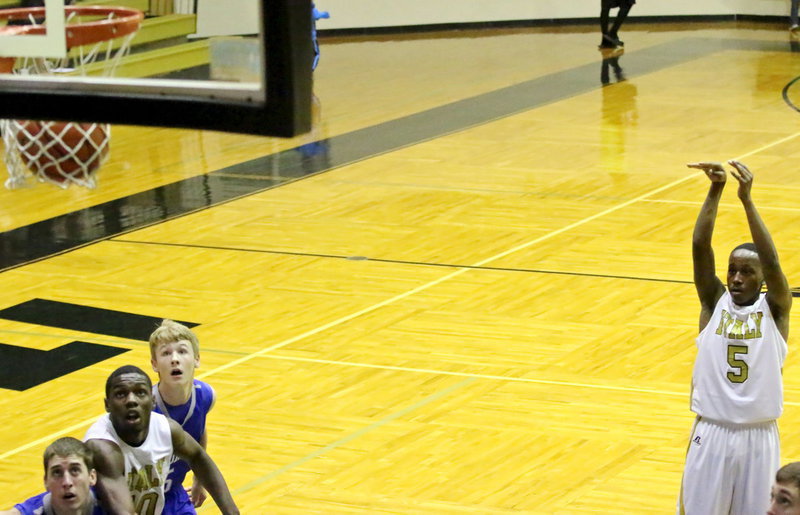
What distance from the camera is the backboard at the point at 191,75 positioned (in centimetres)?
293

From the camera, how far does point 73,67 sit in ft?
11.6

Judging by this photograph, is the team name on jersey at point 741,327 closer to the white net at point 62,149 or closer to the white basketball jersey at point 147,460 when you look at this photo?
the white basketball jersey at point 147,460

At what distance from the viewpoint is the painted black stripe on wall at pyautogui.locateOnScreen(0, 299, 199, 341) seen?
25.4 feet

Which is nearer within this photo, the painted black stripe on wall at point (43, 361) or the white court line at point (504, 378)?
the white court line at point (504, 378)

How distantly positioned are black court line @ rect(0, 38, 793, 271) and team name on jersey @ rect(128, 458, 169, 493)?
5.18m

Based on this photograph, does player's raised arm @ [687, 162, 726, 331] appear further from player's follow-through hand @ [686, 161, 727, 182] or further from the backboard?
the backboard

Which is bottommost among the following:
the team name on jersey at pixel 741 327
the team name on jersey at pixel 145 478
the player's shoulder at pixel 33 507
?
the player's shoulder at pixel 33 507

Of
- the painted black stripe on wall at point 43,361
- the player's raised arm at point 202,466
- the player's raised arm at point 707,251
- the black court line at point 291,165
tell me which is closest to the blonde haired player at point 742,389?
the player's raised arm at point 707,251

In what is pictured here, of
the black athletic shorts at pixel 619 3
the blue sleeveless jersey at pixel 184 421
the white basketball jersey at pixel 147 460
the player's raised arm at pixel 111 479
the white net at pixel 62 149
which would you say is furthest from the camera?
the black athletic shorts at pixel 619 3

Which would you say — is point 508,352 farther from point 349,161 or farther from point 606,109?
point 606,109

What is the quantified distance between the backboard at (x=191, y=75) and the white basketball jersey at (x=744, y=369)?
76.9 inches

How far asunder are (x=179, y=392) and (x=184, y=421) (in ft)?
0.39

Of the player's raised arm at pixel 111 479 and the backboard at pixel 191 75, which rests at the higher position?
the backboard at pixel 191 75

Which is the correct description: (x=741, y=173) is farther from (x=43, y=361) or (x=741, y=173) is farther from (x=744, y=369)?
(x=43, y=361)
